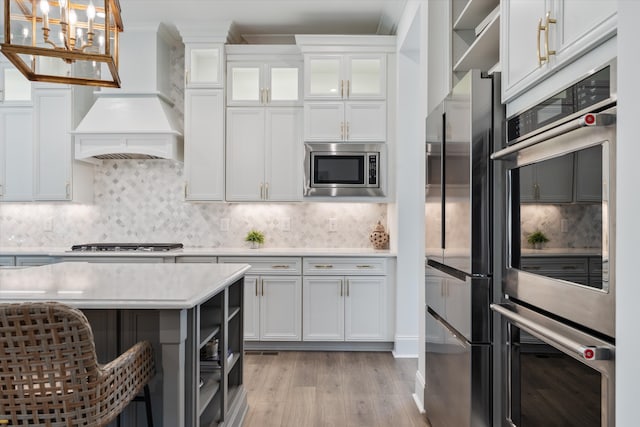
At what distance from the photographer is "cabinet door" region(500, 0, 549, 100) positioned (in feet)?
5.01

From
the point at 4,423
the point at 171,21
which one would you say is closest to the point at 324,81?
the point at 171,21

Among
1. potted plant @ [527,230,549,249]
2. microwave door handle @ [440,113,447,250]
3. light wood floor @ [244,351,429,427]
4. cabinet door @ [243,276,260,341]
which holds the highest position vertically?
microwave door handle @ [440,113,447,250]

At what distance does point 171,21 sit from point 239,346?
3.10m

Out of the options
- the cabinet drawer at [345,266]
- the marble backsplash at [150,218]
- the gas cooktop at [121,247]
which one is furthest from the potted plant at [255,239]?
the gas cooktop at [121,247]

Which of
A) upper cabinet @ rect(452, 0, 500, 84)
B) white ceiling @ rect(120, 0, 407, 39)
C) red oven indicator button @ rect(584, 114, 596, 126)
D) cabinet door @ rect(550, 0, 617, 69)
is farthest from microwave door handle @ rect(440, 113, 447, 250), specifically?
white ceiling @ rect(120, 0, 407, 39)

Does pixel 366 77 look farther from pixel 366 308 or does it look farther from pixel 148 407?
pixel 148 407

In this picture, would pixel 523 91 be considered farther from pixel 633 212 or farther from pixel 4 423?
pixel 4 423

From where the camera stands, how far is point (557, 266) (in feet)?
4.45

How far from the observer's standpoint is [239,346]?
2.86 meters

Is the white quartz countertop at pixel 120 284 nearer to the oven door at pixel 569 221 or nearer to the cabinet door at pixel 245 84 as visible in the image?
the oven door at pixel 569 221

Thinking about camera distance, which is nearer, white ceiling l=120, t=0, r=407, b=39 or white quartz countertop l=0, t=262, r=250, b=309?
white quartz countertop l=0, t=262, r=250, b=309

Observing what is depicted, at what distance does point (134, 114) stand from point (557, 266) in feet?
13.1

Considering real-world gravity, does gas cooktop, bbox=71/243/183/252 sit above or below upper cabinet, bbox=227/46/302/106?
below

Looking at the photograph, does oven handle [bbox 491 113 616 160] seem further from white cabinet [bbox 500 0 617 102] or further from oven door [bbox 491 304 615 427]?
oven door [bbox 491 304 615 427]
